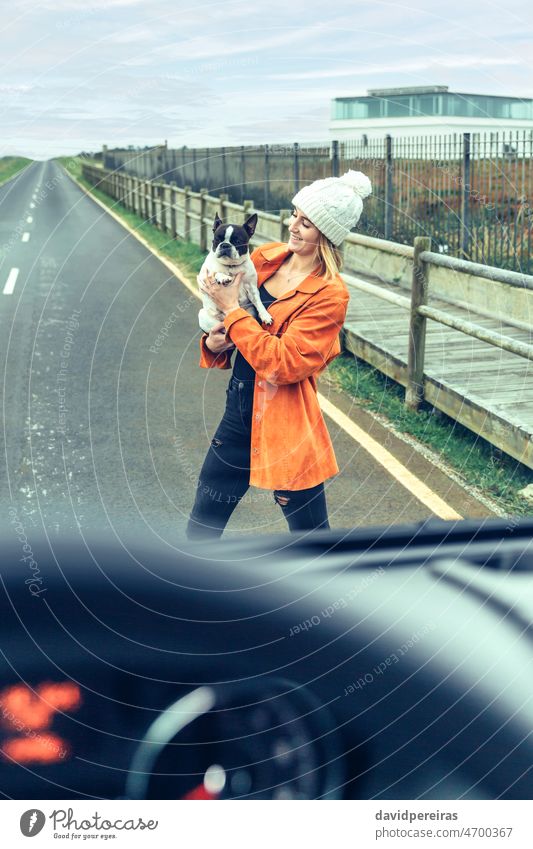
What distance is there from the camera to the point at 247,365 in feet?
11.8

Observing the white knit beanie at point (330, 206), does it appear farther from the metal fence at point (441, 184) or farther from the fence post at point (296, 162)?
the fence post at point (296, 162)

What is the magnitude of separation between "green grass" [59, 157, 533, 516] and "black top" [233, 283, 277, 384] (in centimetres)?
279

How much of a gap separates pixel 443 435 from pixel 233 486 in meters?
3.84

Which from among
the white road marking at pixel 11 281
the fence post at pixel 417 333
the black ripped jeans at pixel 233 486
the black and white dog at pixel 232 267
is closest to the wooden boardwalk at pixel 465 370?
the fence post at pixel 417 333

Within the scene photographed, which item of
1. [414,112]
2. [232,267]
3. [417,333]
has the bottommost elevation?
[417,333]

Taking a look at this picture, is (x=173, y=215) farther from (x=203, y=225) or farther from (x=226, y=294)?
(x=226, y=294)

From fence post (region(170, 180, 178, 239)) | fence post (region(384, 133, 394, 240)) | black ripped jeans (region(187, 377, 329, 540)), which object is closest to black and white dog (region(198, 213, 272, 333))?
black ripped jeans (region(187, 377, 329, 540))

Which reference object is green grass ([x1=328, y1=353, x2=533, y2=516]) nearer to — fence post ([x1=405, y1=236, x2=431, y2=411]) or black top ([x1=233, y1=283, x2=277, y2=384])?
fence post ([x1=405, y1=236, x2=431, y2=411])

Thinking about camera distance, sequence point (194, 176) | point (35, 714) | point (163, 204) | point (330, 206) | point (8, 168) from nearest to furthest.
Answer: point (35, 714), point (330, 206), point (163, 204), point (194, 176), point (8, 168)

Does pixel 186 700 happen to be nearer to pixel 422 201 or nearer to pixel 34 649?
pixel 34 649

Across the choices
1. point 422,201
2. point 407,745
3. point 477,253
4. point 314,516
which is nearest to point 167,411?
point 314,516

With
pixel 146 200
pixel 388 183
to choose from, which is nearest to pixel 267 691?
pixel 388 183

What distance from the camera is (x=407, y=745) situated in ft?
7.11

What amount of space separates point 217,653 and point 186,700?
111 millimetres
